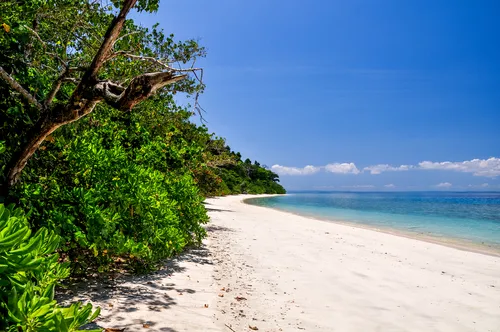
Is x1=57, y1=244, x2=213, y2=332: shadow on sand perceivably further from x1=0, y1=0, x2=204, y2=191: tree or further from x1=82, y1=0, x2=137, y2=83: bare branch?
x1=82, y1=0, x2=137, y2=83: bare branch

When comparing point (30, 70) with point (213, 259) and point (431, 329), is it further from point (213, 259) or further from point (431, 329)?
point (431, 329)

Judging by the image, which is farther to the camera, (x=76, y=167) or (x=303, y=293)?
(x=303, y=293)

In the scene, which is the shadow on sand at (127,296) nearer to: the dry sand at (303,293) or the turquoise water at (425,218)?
the dry sand at (303,293)

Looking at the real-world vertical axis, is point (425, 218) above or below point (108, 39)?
below

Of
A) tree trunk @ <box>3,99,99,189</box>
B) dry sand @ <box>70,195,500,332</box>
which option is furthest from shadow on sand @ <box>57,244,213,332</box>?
tree trunk @ <box>3,99,99,189</box>

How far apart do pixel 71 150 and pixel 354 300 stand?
5053mm

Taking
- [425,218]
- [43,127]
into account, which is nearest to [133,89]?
[43,127]

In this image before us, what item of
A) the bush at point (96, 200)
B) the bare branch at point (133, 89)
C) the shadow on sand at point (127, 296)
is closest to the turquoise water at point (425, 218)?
the shadow on sand at point (127, 296)

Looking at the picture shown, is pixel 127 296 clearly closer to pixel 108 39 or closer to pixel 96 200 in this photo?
pixel 96 200

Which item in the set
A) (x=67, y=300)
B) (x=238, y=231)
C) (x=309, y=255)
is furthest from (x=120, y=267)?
(x=238, y=231)

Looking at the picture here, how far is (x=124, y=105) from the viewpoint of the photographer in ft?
11.5

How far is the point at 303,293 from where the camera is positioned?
19.7 feet

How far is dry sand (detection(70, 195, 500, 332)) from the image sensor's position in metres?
4.57

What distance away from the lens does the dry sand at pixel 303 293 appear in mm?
4570
